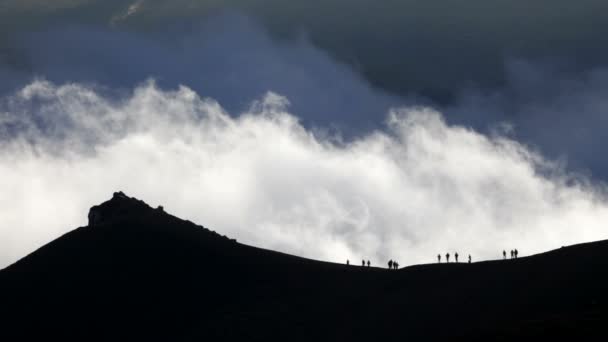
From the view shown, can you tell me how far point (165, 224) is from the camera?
443ft

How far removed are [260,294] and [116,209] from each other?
39905 mm

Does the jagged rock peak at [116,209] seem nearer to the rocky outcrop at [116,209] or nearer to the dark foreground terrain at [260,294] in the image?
the rocky outcrop at [116,209]

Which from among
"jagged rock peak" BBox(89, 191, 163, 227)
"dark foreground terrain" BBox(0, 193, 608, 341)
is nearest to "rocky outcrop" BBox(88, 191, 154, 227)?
"jagged rock peak" BBox(89, 191, 163, 227)

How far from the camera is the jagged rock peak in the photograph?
141625mm

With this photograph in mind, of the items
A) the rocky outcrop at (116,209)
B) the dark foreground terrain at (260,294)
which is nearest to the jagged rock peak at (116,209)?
the rocky outcrop at (116,209)

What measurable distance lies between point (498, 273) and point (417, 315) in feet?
35.4

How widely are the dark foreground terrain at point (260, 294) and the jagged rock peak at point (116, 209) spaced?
5011mm

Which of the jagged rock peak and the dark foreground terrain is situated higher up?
the jagged rock peak

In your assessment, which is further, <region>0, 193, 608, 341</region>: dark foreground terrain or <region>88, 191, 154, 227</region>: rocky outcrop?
<region>88, 191, 154, 227</region>: rocky outcrop

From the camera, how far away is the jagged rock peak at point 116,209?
141625 millimetres

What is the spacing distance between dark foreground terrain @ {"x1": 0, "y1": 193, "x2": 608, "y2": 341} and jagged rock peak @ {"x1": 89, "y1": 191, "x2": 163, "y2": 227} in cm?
501

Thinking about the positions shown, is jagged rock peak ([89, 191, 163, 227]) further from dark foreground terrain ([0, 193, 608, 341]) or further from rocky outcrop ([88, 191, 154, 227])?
dark foreground terrain ([0, 193, 608, 341])

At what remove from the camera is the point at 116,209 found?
143m

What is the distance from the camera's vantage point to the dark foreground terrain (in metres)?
89.8
